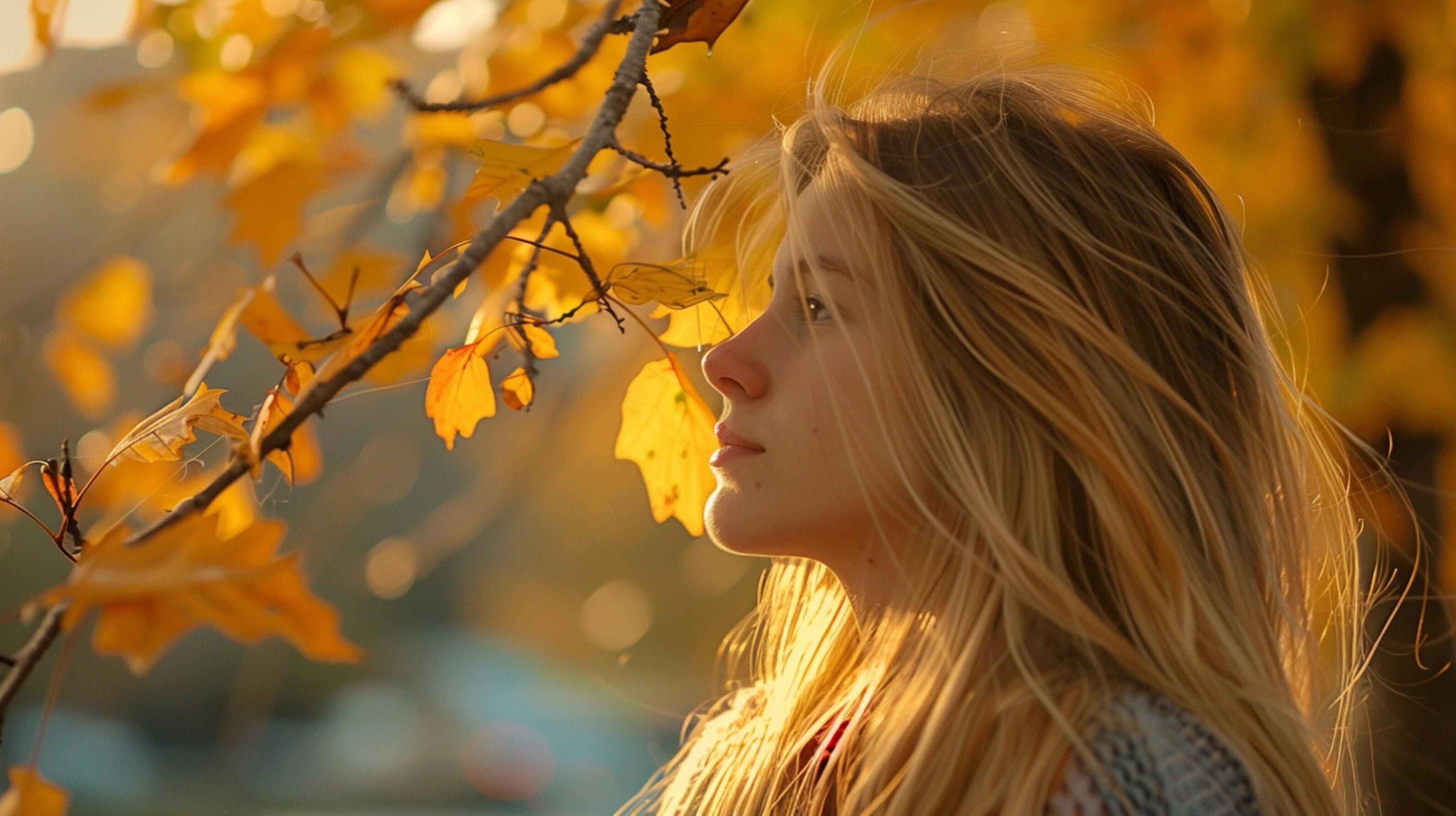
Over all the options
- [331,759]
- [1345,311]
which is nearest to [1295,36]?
[1345,311]

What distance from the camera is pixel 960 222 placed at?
2.80 ft

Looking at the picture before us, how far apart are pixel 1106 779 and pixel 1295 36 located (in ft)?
4.60

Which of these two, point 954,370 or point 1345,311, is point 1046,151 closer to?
point 954,370

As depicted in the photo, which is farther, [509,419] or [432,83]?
[509,419]

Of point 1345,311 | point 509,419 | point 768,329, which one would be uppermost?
point 768,329

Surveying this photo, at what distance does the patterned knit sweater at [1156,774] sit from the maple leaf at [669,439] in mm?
423

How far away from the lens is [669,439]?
0.97 m

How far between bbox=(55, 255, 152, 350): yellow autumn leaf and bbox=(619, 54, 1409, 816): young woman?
3.88 feet

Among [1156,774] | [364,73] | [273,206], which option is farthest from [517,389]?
[364,73]

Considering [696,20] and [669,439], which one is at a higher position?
[696,20]

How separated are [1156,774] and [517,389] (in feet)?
1.69

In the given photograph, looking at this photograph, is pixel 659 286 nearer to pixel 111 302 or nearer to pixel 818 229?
pixel 818 229

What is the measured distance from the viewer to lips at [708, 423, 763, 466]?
2.76 ft

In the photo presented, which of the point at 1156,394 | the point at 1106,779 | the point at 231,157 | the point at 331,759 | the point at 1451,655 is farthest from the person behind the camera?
the point at 331,759
